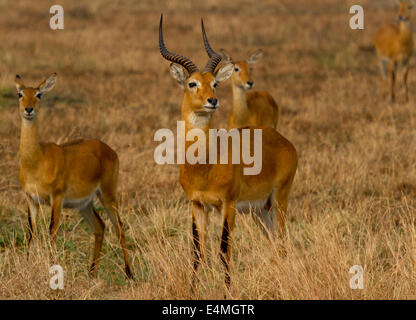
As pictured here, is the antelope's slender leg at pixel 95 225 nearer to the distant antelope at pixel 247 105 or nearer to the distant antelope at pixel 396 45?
the distant antelope at pixel 247 105

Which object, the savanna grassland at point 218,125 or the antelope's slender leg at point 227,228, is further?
the antelope's slender leg at point 227,228

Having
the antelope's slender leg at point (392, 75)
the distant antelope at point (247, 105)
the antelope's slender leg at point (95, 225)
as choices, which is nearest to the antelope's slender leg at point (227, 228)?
the antelope's slender leg at point (95, 225)

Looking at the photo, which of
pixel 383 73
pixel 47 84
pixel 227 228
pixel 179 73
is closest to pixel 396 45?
pixel 383 73

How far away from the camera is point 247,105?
10398 millimetres

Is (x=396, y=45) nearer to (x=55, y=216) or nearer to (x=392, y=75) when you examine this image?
(x=392, y=75)

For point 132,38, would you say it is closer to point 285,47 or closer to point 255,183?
point 285,47

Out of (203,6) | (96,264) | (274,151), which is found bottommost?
(96,264)

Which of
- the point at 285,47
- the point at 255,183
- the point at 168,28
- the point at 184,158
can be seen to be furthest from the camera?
the point at 168,28

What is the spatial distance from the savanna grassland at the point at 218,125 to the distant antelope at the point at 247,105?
716 mm

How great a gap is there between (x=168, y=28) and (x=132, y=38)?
224 cm

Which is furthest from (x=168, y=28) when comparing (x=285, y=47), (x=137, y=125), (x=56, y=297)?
(x=56, y=297)

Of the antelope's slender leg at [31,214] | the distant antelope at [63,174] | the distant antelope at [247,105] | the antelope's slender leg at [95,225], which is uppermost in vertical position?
the distant antelope at [247,105]

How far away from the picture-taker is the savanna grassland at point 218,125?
5.29 metres

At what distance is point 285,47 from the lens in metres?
20.0
